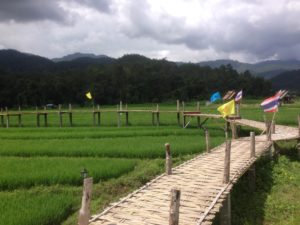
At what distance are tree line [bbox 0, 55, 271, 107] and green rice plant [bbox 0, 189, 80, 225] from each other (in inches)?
2068

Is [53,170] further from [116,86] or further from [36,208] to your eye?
[116,86]

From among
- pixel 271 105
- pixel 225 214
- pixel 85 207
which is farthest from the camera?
pixel 271 105

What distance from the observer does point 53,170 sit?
39.7ft

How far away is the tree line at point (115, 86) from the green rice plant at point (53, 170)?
48122mm

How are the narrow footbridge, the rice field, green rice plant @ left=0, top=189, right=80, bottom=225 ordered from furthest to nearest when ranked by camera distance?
the rice field
green rice plant @ left=0, top=189, right=80, bottom=225
the narrow footbridge

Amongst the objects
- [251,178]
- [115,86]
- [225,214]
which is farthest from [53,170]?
[115,86]

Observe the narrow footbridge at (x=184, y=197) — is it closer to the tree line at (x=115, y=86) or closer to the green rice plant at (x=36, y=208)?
the green rice plant at (x=36, y=208)

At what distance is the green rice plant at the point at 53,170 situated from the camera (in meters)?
11.1

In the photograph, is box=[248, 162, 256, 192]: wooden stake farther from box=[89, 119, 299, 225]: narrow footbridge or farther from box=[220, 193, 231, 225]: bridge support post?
box=[220, 193, 231, 225]: bridge support post

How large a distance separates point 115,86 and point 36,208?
210ft

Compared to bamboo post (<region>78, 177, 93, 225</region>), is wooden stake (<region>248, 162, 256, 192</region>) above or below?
below

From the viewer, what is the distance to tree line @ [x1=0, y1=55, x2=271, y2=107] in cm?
6075

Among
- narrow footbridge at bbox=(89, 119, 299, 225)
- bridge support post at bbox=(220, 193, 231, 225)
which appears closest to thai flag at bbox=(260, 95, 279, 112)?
narrow footbridge at bbox=(89, 119, 299, 225)

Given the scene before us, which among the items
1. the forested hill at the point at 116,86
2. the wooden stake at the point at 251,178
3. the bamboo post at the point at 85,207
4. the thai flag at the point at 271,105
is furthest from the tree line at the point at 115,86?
the bamboo post at the point at 85,207
